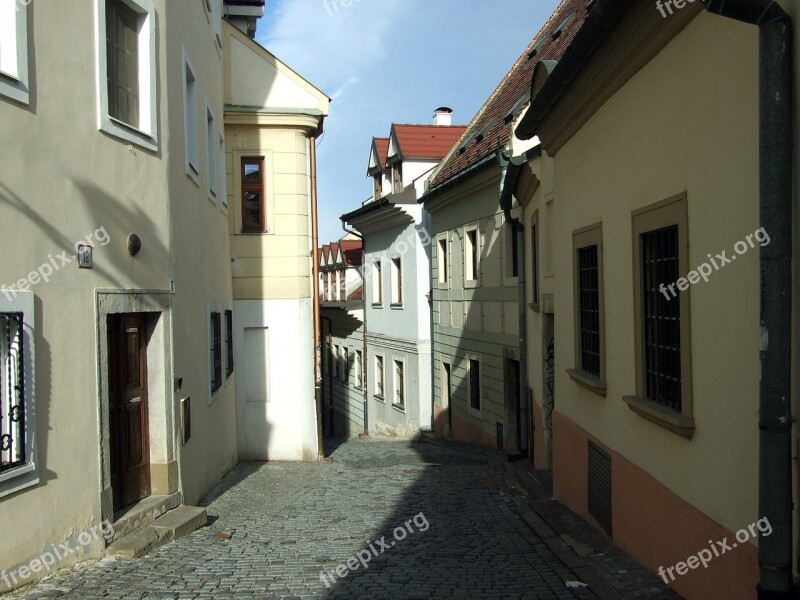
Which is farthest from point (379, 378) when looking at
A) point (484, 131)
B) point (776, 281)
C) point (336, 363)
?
point (776, 281)

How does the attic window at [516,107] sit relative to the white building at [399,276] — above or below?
above

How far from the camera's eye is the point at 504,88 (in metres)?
21.2

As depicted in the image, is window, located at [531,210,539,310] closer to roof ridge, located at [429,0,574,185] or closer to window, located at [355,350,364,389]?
roof ridge, located at [429,0,574,185]

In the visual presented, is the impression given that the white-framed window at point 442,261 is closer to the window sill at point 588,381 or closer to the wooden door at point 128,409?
the window sill at point 588,381

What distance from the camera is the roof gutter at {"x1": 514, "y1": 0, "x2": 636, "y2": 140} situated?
612 cm

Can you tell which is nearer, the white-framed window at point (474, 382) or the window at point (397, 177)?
the white-framed window at point (474, 382)

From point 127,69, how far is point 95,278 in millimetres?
2259

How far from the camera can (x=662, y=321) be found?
6238 millimetres

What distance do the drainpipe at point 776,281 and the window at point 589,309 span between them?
145 inches

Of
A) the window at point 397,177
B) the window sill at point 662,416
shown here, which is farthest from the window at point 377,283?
the window sill at point 662,416

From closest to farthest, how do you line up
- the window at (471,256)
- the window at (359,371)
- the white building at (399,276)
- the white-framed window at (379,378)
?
the window at (471,256), the white building at (399,276), the white-framed window at (379,378), the window at (359,371)

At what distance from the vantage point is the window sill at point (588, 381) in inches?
308

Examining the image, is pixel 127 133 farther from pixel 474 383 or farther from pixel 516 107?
pixel 474 383

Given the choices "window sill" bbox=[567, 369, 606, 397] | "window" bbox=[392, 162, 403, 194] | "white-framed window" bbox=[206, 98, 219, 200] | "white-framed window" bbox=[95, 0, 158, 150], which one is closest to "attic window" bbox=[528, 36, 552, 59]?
"window" bbox=[392, 162, 403, 194]
